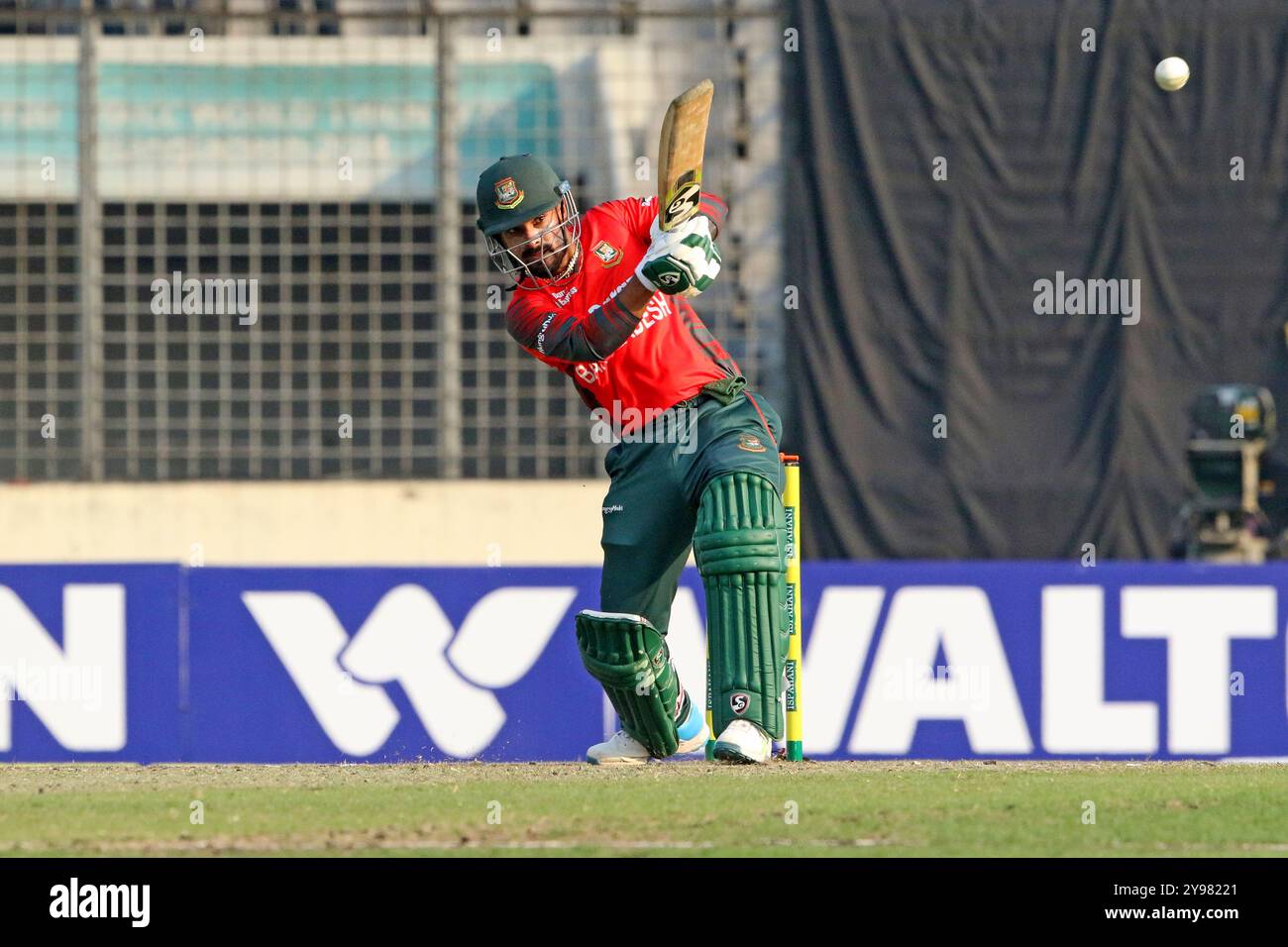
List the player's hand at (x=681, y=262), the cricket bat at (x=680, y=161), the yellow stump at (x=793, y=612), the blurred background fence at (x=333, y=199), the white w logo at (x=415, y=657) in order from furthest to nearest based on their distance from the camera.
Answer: the blurred background fence at (x=333, y=199), the white w logo at (x=415, y=657), the yellow stump at (x=793, y=612), the cricket bat at (x=680, y=161), the player's hand at (x=681, y=262)

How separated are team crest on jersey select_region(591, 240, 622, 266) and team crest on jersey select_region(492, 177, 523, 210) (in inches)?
14.0

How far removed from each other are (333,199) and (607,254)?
643 cm

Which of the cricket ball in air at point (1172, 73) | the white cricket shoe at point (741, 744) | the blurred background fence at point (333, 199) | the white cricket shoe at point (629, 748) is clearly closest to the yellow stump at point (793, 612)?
the white cricket shoe at point (629, 748)

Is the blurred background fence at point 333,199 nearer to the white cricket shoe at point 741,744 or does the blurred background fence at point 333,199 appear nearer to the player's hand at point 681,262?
the white cricket shoe at point 741,744

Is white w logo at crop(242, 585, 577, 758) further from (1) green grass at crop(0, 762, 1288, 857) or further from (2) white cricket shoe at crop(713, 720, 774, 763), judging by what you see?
(2) white cricket shoe at crop(713, 720, 774, 763)

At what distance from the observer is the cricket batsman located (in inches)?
270

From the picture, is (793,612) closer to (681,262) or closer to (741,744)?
(741,744)

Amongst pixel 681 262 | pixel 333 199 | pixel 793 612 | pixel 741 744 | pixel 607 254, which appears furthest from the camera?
pixel 333 199

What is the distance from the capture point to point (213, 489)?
13.2m

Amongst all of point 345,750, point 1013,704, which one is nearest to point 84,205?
point 345,750

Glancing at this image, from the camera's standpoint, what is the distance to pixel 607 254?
7.13 m

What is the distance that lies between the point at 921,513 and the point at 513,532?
8.36ft

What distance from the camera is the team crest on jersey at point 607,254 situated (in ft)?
23.4

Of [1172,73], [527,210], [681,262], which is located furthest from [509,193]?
[1172,73]
